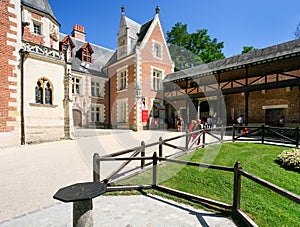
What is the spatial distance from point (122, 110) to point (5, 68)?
11153 millimetres

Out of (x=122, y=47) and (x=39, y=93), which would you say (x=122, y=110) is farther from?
(x=39, y=93)

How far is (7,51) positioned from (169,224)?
11104 millimetres

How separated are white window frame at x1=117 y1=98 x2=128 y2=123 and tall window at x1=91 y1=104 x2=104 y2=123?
2314 millimetres

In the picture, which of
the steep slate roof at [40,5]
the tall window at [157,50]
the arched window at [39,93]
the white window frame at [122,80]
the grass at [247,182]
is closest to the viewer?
the grass at [247,182]

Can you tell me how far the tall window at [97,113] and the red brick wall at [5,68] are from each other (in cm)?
1041

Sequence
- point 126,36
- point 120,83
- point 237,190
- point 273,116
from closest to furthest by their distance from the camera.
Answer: point 237,190, point 273,116, point 126,36, point 120,83

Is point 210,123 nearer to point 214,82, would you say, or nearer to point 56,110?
point 214,82

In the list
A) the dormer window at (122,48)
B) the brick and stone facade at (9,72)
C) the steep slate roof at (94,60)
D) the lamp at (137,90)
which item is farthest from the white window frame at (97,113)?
the brick and stone facade at (9,72)

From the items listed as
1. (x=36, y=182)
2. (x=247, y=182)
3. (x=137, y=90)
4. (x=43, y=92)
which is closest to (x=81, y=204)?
(x=36, y=182)

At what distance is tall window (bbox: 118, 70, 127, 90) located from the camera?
60.9 ft

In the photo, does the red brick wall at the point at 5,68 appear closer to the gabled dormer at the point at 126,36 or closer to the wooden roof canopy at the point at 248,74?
the gabled dormer at the point at 126,36

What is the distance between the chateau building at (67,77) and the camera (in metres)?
9.10

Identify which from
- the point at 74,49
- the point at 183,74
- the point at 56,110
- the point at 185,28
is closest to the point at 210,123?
the point at 183,74

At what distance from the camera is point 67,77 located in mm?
11539
